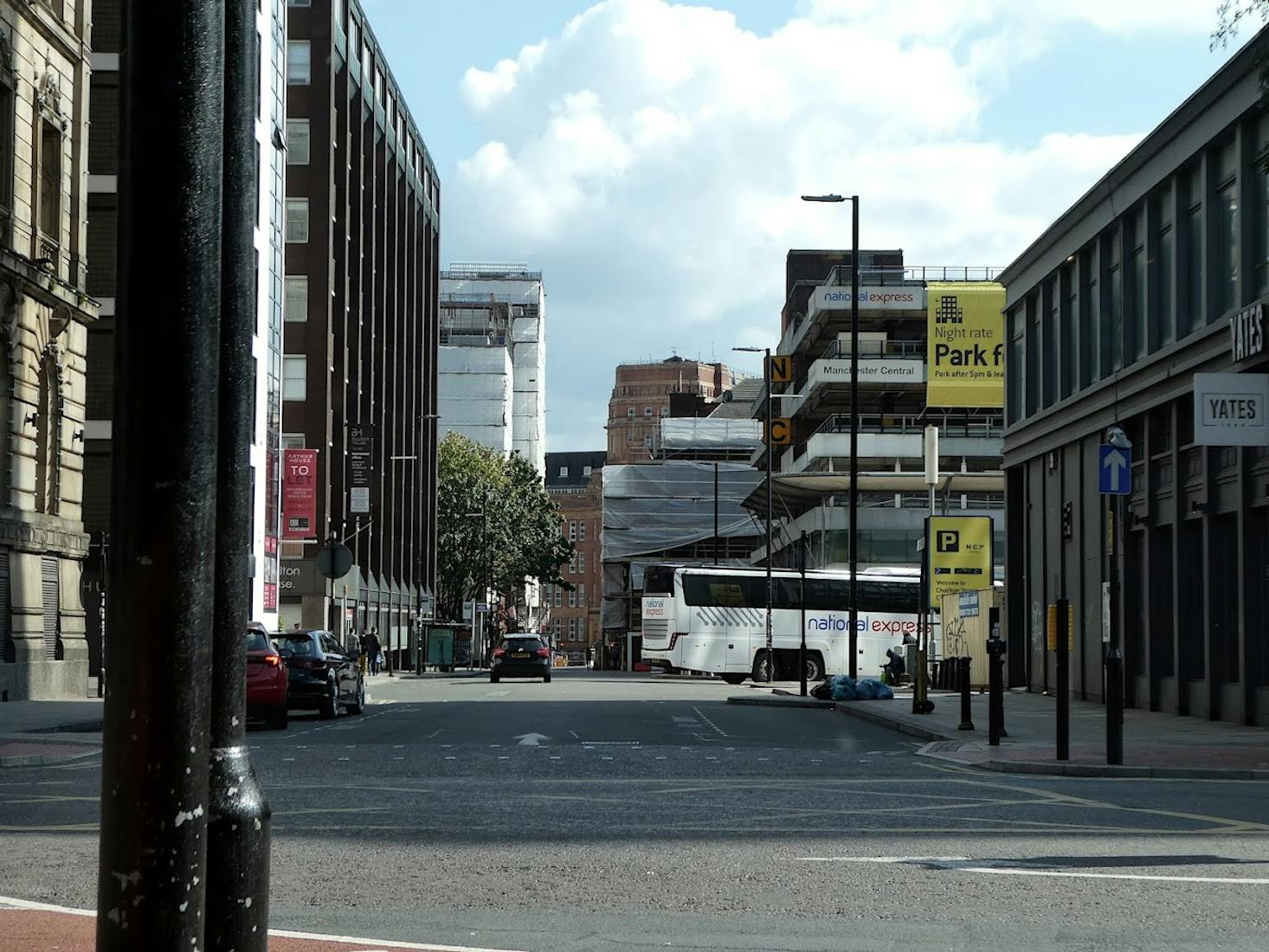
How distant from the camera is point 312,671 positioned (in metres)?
29.8

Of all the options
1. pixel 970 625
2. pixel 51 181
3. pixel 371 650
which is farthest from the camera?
pixel 371 650

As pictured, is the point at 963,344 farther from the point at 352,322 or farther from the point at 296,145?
the point at 296,145

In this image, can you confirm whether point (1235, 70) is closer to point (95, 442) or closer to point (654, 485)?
point (95, 442)

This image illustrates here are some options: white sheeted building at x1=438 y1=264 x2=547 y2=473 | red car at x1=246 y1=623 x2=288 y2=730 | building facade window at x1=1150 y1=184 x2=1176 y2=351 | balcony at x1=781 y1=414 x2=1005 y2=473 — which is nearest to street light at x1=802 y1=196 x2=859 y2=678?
building facade window at x1=1150 y1=184 x2=1176 y2=351

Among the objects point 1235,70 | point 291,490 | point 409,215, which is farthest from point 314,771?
point 409,215

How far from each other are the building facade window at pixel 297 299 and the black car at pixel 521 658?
670 inches

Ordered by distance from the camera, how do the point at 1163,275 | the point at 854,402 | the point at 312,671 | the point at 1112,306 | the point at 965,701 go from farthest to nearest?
the point at 854,402
the point at 1112,306
the point at 1163,275
the point at 312,671
the point at 965,701

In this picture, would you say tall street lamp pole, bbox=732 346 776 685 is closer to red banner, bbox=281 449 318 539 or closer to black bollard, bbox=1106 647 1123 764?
red banner, bbox=281 449 318 539

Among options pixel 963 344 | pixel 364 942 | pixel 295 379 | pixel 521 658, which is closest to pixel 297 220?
pixel 295 379

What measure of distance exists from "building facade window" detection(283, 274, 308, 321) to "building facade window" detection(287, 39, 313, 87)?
7.84 meters

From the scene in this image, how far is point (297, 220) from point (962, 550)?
36.2 meters

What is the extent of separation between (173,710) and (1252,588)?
26163mm

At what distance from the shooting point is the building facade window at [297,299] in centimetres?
6838

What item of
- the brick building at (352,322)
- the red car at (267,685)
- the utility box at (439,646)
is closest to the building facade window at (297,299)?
the brick building at (352,322)
